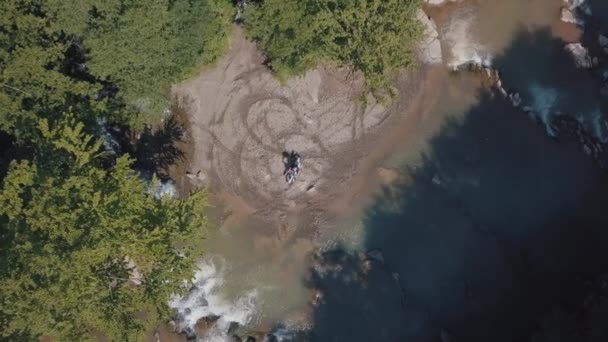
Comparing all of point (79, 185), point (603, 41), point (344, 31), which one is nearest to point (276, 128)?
point (344, 31)

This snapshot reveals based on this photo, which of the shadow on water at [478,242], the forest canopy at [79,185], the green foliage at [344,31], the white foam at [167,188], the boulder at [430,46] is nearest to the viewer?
the forest canopy at [79,185]

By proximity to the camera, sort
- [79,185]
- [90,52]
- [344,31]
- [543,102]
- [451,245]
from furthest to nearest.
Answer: [543,102] → [451,245] → [344,31] → [90,52] → [79,185]

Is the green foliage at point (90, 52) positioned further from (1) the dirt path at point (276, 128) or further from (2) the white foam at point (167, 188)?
(2) the white foam at point (167, 188)

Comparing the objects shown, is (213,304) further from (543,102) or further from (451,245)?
(543,102)

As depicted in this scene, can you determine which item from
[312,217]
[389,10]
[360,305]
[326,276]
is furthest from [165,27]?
[360,305]

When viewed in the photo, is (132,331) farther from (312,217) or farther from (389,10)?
(389,10)

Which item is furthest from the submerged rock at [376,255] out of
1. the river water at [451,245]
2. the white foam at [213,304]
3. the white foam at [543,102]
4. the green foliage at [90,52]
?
the green foliage at [90,52]

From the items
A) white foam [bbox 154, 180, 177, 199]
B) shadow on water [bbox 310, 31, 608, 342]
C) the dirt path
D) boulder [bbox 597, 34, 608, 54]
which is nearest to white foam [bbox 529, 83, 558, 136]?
shadow on water [bbox 310, 31, 608, 342]
